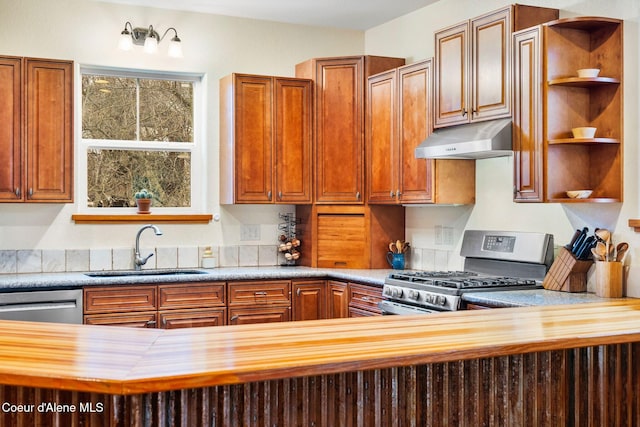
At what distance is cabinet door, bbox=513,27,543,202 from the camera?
3586 mm

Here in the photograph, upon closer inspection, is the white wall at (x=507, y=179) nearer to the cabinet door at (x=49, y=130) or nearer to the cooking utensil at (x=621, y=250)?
the cooking utensil at (x=621, y=250)

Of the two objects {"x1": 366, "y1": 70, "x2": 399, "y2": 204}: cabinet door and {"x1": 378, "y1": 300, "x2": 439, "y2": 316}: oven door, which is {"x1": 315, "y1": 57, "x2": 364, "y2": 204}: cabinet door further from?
{"x1": 378, "y1": 300, "x2": 439, "y2": 316}: oven door

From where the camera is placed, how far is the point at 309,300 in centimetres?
493

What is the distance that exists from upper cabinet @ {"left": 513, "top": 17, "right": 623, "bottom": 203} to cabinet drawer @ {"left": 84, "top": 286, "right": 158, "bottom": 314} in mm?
2345

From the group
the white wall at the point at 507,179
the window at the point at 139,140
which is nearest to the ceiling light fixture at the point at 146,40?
the window at the point at 139,140

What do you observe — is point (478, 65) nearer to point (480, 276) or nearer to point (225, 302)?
point (480, 276)

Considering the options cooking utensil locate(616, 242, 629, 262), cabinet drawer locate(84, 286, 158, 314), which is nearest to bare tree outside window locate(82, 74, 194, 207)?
cabinet drawer locate(84, 286, 158, 314)

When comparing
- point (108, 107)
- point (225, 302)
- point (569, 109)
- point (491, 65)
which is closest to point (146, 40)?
point (108, 107)

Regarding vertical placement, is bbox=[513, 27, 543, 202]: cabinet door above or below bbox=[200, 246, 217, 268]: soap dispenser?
above

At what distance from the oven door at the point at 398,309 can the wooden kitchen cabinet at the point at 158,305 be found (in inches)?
42.6

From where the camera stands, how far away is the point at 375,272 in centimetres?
494

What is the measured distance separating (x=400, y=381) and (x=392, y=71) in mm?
3086

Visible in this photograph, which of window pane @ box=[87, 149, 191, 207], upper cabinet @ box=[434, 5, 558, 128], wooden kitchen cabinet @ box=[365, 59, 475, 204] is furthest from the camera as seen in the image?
window pane @ box=[87, 149, 191, 207]

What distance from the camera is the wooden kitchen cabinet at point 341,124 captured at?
17.0ft
